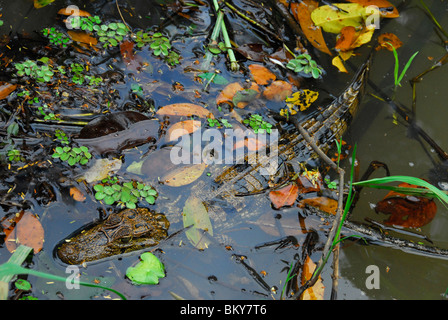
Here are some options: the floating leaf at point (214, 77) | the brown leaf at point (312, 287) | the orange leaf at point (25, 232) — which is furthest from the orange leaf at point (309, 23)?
the orange leaf at point (25, 232)

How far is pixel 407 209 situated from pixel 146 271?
230 centimetres

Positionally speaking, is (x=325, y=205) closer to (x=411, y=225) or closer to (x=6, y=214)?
(x=411, y=225)

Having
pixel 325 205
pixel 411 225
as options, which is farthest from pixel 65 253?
pixel 411 225

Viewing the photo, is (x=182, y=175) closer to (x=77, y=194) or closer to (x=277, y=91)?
(x=77, y=194)

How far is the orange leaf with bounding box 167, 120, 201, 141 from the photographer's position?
3.30 meters

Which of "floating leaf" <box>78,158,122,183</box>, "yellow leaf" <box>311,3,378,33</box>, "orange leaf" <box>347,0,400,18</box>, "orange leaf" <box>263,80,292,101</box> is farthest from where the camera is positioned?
"orange leaf" <box>347,0,400,18</box>

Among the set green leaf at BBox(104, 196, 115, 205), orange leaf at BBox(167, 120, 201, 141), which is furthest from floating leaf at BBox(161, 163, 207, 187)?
green leaf at BBox(104, 196, 115, 205)

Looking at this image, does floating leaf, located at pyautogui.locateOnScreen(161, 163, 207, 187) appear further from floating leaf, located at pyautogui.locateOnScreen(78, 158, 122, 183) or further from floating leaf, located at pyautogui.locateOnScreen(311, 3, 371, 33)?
floating leaf, located at pyautogui.locateOnScreen(311, 3, 371, 33)

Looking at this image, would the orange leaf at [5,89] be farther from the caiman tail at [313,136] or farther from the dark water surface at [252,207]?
the caiman tail at [313,136]

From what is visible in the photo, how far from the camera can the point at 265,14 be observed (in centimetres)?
410

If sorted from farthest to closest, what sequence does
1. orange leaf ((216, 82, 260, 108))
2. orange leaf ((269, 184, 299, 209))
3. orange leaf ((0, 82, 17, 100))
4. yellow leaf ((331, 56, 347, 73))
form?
yellow leaf ((331, 56, 347, 73))
orange leaf ((216, 82, 260, 108))
orange leaf ((0, 82, 17, 100))
orange leaf ((269, 184, 299, 209))

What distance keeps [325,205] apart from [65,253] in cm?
211

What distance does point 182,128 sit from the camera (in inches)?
132

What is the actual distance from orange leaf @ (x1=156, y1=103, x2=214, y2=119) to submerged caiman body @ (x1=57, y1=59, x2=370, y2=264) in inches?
22.9
